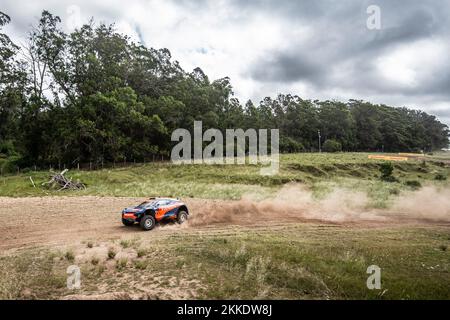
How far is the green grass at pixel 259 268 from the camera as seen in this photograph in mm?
8359

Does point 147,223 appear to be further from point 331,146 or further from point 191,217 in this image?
point 331,146

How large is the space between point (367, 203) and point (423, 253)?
13.2 metres

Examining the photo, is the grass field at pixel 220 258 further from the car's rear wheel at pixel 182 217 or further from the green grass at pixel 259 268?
the car's rear wheel at pixel 182 217

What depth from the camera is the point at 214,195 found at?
28.6m

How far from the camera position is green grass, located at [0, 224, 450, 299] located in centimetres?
836

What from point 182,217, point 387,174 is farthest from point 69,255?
point 387,174

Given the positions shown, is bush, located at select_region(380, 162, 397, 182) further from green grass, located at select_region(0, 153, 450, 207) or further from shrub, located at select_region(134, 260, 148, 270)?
shrub, located at select_region(134, 260, 148, 270)

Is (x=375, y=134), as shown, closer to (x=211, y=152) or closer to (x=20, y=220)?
(x=211, y=152)

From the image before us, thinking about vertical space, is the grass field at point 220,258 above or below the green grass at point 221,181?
below

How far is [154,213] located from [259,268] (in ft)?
25.4

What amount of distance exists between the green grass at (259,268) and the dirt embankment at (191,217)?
2.64 m

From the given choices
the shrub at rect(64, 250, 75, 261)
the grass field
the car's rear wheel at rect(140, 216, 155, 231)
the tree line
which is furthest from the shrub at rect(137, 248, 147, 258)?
the tree line

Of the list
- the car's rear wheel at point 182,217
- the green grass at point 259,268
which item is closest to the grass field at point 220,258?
the green grass at point 259,268

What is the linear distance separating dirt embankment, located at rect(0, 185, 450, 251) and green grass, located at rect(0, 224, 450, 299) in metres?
2.64
